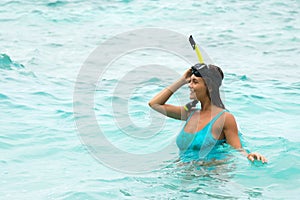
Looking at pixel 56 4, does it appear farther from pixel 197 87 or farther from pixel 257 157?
pixel 257 157

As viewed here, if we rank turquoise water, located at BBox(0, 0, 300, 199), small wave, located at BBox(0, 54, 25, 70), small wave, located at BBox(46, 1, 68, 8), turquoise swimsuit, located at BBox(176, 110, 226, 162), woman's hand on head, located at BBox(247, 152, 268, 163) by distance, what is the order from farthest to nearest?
small wave, located at BBox(46, 1, 68, 8)
small wave, located at BBox(0, 54, 25, 70)
turquoise swimsuit, located at BBox(176, 110, 226, 162)
turquoise water, located at BBox(0, 0, 300, 199)
woman's hand on head, located at BBox(247, 152, 268, 163)

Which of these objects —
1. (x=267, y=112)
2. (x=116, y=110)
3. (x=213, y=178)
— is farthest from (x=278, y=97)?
(x=213, y=178)

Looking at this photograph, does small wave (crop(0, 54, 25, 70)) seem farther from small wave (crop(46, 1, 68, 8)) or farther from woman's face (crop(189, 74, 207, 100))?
small wave (crop(46, 1, 68, 8))

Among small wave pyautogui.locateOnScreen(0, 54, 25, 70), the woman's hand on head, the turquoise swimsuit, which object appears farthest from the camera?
small wave pyautogui.locateOnScreen(0, 54, 25, 70)

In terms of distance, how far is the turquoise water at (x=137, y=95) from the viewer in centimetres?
500

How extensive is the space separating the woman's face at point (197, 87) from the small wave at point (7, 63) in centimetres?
557

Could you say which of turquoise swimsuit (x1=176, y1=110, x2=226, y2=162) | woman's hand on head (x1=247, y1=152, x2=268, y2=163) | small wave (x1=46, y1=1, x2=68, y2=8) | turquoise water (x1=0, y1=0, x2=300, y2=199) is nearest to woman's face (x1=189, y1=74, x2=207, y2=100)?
turquoise swimsuit (x1=176, y1=110, x2=226, y2=162)

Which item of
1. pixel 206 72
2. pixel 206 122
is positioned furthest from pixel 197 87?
pixel 206 122

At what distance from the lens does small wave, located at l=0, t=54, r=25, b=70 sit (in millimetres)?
9868

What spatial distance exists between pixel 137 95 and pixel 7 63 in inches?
116

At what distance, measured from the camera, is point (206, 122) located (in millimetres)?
5199

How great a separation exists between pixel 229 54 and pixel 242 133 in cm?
508

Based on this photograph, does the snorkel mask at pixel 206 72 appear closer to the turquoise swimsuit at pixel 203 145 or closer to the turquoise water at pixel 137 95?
the turquoise swimsuit at pixel 203 145

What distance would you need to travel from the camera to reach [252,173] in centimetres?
520
